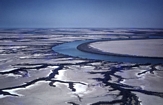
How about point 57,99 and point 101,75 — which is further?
point 101,75

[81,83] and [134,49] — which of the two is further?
[134,49]

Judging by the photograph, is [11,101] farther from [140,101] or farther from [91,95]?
[140,101]

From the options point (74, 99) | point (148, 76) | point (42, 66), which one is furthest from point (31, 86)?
point (148, 76)

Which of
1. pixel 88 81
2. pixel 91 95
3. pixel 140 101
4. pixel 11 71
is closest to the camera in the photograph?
pixel 140 101

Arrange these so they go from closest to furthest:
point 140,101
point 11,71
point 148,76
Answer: point 140,101
point 148,76
point 11,71

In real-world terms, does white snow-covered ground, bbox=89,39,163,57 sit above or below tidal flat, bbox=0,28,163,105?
below

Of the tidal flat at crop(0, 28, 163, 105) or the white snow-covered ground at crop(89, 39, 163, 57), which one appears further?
the white snow-covered ground at crop(89, 39, 163, 57)

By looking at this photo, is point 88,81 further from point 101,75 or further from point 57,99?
point 57,99

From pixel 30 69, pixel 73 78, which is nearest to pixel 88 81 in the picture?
pixel 73 78

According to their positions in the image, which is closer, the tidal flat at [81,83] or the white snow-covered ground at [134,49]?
the tidal flat at [81,83]

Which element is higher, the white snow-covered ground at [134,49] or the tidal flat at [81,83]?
the tidal flat at [81,83]
